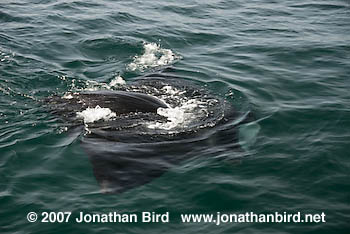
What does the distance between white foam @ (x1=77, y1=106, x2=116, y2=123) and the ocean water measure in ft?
2.07

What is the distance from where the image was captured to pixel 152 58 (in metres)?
16.5

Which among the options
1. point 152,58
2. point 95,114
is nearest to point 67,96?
point 95,114

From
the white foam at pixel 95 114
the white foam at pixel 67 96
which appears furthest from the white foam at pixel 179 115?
the white foam at pixel 67 96

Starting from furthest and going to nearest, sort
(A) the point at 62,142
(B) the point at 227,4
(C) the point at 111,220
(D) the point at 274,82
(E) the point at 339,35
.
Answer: (B) the point at 227,4 < (E) the point at 339,35 < (D) the point at 274,82 < (A) the point at 62,142 < (C) the point at 111,220

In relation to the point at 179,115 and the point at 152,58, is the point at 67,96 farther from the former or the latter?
the point at 152,58

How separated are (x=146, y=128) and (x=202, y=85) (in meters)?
4.10

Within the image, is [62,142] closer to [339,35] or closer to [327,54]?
[327,54]

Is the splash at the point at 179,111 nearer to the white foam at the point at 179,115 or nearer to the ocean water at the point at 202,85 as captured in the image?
the white foam at the point at 179,115

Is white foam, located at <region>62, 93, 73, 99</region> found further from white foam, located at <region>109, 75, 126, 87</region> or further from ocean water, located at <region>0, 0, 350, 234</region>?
white foam, located at <region>109, 75, 126, 87</region>

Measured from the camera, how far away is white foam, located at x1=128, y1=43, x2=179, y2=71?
15898 mm

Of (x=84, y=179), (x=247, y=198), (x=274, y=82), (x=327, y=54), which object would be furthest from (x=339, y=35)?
(x=84, y=179)

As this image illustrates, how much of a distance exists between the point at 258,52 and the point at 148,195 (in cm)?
1045

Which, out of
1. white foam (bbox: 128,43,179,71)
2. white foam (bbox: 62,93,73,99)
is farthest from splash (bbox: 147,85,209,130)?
white foam (bbox: 128,43,179,71)

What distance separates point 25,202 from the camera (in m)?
8.33
